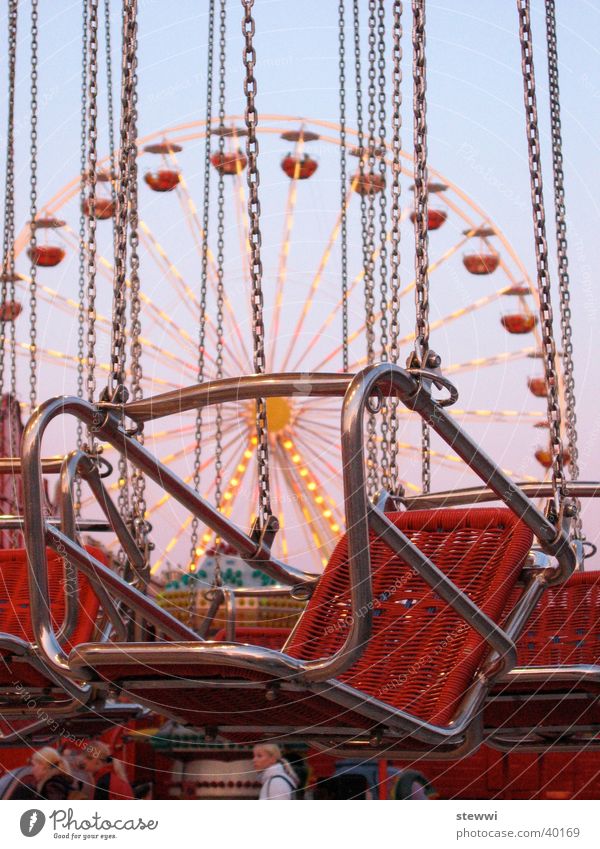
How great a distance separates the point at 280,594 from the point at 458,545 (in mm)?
668

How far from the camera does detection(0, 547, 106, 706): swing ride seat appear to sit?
265cm

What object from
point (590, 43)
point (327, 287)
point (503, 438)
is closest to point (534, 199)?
point (590, 43)

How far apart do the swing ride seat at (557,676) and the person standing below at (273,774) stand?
1633 millimetres

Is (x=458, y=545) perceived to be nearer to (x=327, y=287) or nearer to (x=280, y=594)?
(x=280, y=594)

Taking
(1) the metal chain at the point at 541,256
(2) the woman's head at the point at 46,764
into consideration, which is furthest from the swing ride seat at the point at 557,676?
(2) the woman's head at the point at 46,764

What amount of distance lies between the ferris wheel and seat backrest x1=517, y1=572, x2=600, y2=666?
4835 millimetres

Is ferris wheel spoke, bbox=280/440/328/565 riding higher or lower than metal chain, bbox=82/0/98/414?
higher

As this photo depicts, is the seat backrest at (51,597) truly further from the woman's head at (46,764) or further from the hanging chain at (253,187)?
the woman's head at (46,764)

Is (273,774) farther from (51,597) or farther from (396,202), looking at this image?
(396,202)

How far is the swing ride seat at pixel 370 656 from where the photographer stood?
2.03m

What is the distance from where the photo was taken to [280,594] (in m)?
3.36

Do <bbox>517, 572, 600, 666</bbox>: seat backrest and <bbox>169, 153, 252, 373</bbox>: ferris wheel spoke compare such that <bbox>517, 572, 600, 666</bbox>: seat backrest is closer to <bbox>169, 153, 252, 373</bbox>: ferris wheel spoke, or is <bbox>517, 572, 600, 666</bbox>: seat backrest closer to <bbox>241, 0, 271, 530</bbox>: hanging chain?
<bbox>241, 0, 271, 530</bbox>: hanging chain

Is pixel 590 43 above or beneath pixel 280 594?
above

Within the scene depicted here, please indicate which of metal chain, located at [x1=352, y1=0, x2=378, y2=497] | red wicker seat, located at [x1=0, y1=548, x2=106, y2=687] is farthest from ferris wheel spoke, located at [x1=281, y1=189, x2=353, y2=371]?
red wicker seat, located at [x1=0, y1=548, x2=106, y2=687]
